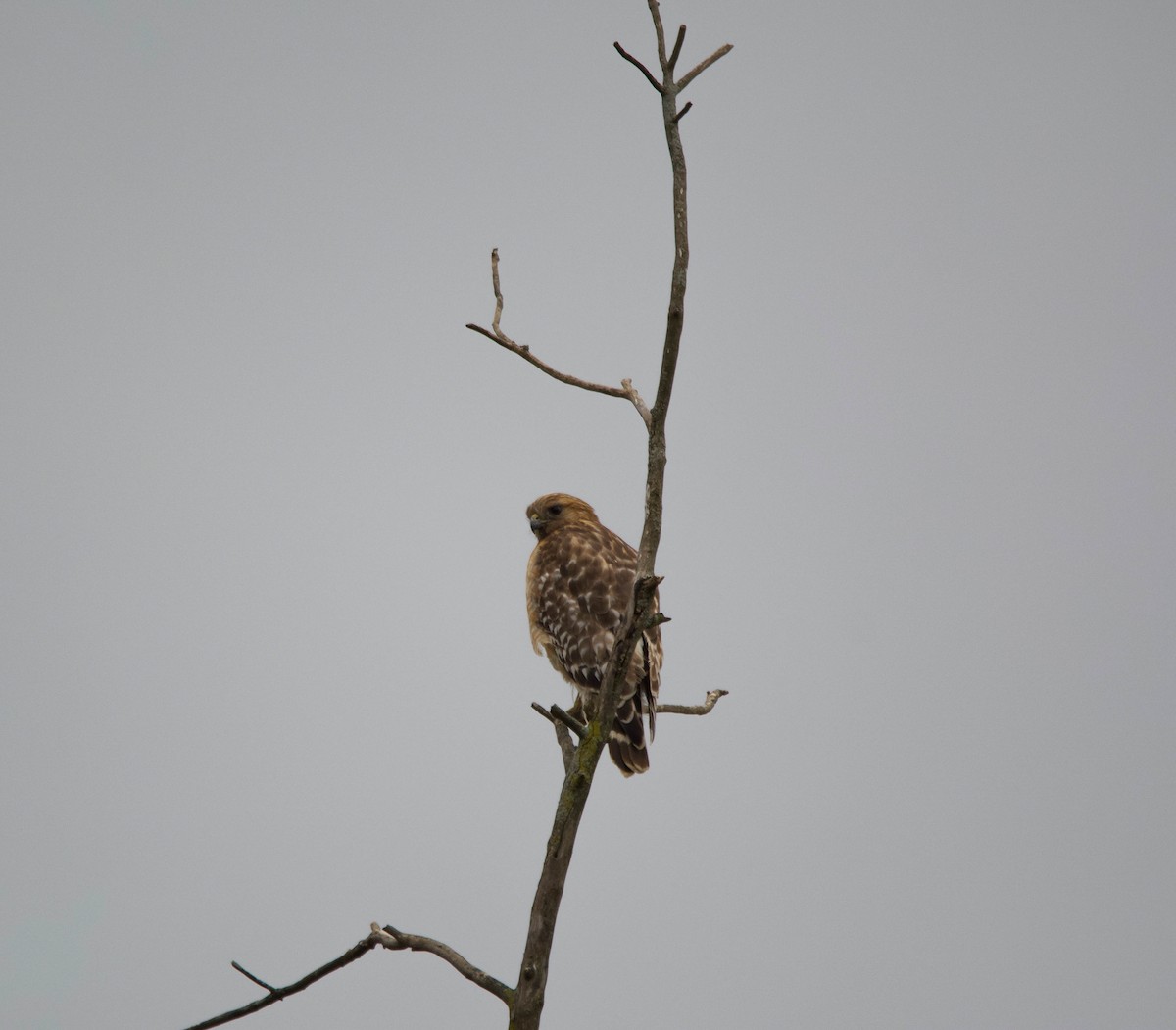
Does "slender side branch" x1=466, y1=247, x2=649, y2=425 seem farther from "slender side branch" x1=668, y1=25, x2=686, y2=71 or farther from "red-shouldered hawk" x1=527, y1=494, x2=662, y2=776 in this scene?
"red-shouldered hawk" x1=527, y1=494, x2=662, y2=776

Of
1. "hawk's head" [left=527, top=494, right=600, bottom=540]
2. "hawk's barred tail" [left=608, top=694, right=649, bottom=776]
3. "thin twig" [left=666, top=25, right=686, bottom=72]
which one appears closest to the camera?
"thin twig" [left=666, top=25, right=686, bottom=72]

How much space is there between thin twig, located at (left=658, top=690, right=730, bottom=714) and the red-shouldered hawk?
5.43 ft

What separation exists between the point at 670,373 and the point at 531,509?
244 inches

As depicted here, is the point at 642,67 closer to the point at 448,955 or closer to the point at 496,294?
the point at 496,294

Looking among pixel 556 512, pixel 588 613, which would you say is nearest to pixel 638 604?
pixel 588 613

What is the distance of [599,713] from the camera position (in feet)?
12.9

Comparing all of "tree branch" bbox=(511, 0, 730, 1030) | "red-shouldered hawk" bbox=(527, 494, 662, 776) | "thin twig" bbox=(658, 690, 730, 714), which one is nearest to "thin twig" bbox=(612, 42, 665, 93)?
"tree branch" bbox=(511, 0, 730, 1030)

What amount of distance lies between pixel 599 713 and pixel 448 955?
0.86 meters

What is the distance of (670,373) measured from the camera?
3.72 m

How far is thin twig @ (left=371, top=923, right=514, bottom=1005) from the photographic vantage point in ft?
12.5

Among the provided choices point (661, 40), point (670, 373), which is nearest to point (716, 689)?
point (670, 373)

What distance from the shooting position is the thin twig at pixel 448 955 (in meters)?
3.81

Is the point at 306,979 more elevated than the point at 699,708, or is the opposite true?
the point at 699,708

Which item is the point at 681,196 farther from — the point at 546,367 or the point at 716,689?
the point at 716,689
